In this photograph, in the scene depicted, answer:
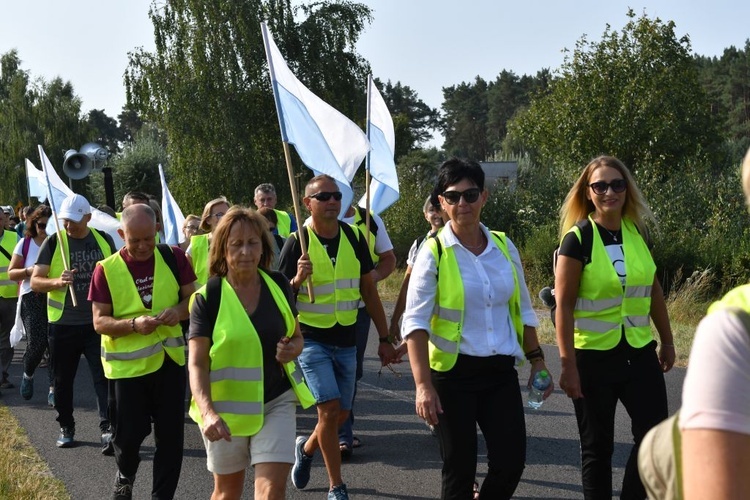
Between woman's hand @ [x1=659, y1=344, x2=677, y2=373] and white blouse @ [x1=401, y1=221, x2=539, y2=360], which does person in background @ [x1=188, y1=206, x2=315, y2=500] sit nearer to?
white blouse @ [x1=401, y1=221, x2=539, y2=360]

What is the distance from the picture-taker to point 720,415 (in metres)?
1.58

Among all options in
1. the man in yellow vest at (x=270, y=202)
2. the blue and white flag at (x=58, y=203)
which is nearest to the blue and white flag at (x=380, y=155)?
the man in yellow vest at (x=270, y=202)

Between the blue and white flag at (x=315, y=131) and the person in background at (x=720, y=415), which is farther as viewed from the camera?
the blue and white flag at (x=315, y=131)

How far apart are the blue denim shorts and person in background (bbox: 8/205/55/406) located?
4078mm

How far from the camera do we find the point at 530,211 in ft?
72.6

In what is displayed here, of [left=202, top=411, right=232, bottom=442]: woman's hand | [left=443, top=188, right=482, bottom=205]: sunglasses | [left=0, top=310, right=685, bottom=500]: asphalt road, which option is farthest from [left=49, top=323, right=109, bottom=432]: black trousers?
[left=443, top=188, right=482, bottom=205]: sunglasses

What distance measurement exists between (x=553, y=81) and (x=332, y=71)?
846 cm

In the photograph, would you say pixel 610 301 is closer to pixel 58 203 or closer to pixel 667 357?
pixel 667 357

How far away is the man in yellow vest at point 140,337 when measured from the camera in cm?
539

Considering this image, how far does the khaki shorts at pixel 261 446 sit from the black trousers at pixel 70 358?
10.8 feet

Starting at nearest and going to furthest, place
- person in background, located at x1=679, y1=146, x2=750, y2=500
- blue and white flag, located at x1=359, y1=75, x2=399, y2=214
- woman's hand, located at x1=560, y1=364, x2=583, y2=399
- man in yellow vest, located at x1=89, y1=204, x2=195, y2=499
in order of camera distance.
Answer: person in background, located at x1=679, y1=146, x2=750, y2=500 → woman's hand, located at x1=560, y1=364, x2=583, y2=399 → man in yellow vest, located at x1=89, y1=204, x2=195, y2=499 → blue and white flag, located at x1=359, y1=75, x2=399, y2=214

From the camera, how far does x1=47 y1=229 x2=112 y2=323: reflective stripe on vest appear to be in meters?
7.44

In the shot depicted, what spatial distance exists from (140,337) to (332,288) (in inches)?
48.7

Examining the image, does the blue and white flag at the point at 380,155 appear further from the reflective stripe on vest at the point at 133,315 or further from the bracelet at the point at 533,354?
the bracelet at the point at 533,354
